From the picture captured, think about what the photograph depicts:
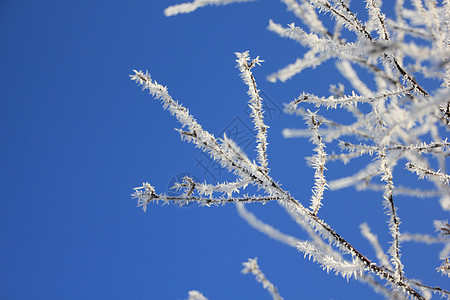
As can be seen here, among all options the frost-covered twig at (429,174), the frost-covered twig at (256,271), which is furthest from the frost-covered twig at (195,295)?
the frost-covered twig at (429,174)

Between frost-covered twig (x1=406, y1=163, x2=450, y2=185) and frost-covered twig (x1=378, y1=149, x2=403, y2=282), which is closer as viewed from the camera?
frost-covered twig (x1=378, y1=149, x2=403, y2=282)

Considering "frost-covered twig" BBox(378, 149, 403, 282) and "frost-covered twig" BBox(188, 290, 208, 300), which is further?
"frost-covered twig" BBox(188, 290, 208, 300)

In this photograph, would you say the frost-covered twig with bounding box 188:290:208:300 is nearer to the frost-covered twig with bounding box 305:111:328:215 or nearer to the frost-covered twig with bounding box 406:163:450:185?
the frost-covered twig with bounding box 305:111:328:215

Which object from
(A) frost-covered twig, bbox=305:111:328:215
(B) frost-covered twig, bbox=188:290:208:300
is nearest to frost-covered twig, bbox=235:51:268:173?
(A) frost-covered twig, bbox=305:111:328:215

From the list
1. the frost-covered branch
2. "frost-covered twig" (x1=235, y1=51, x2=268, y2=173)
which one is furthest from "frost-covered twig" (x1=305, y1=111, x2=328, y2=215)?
the frost-covered branch

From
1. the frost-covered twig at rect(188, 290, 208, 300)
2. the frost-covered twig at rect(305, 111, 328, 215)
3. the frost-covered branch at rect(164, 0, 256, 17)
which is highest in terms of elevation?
the frost-covered branch at rect(164, 0, 256, 17)

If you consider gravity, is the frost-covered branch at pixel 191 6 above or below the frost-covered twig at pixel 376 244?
above

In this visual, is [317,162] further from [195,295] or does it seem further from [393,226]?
[195,295]

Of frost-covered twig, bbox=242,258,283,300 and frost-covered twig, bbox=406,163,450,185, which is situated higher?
frost-covered twig, bbox=406,163,450,185

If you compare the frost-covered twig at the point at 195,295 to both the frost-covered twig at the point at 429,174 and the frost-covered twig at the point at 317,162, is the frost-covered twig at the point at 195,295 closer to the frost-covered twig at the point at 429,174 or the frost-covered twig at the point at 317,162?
the frost-covered twig at the point at 317,162

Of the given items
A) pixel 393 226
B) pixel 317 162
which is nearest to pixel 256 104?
pixel 317 162

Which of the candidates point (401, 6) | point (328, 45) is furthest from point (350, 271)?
point (401, 6)

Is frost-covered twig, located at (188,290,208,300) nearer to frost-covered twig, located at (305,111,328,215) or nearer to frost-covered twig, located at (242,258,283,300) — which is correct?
frost-covered twig, located at (242,258,283,300)
